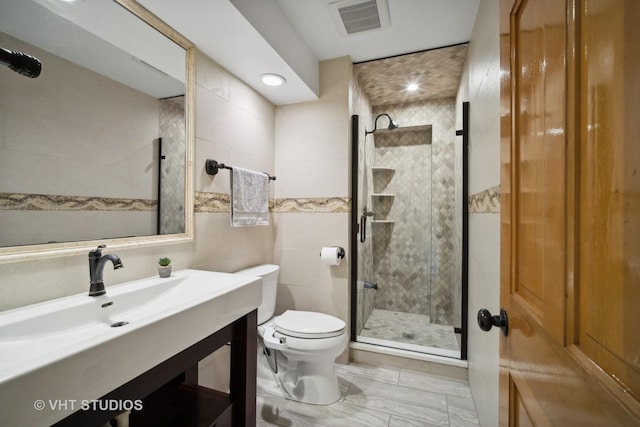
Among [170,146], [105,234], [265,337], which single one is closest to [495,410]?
[265,337]

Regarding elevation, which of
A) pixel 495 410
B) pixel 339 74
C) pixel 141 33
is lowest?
pixel 495 410

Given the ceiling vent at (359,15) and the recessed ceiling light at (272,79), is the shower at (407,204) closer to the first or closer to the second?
the ceiling vent at (359,15)

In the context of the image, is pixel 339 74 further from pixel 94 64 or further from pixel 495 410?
pixel 495 410

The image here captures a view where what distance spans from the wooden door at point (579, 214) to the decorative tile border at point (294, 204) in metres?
1.47

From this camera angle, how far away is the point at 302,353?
150 centimetres

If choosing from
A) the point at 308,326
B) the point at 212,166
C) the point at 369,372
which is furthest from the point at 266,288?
the point at 369,372

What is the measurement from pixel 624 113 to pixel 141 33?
5.47ft

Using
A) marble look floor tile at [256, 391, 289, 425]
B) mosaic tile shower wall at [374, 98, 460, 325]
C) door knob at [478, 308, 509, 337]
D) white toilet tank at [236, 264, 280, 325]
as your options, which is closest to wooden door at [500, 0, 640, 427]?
door knob at [478, 308, 509, 337]

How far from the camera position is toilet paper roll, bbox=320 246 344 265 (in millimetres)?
1932

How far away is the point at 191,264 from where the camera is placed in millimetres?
1436

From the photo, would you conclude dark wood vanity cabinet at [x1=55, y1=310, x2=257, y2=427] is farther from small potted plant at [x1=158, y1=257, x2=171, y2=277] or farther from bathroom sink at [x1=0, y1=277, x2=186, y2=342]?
small potted plant at [x1=158, y1=257, x2=171, y2=277]

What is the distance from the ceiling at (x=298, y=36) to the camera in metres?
1.25

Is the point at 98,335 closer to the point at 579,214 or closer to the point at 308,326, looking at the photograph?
the point at 579,214

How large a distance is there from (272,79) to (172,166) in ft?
3.00
